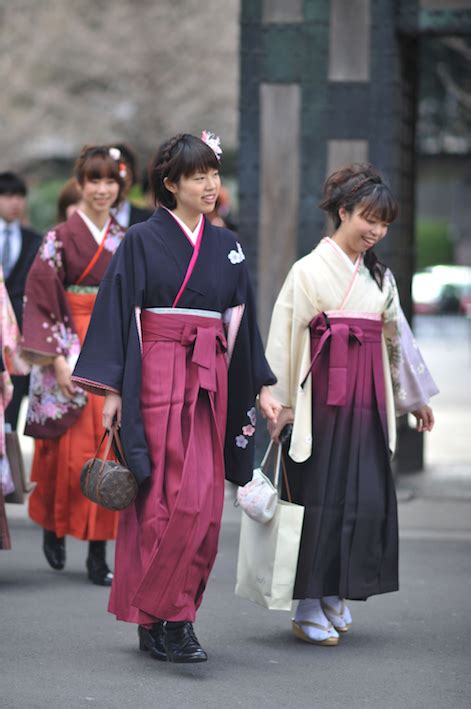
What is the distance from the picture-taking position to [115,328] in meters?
4.52

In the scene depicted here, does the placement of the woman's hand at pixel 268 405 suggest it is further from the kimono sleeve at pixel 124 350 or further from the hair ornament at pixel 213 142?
the hair ornament at pixel 213 142

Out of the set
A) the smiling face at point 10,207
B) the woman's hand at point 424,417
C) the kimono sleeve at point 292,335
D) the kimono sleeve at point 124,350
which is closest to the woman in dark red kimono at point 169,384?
the kimono sleeve at point 124,350

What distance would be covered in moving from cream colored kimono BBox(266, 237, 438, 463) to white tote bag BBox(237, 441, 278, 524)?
0.48ft

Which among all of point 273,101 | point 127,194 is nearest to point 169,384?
point 127,194

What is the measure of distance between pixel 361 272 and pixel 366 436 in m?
0.58

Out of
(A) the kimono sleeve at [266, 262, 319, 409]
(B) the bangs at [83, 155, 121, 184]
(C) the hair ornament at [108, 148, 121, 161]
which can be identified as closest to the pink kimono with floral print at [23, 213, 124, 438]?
(B) the bangs at [83, 155, 121, 184]

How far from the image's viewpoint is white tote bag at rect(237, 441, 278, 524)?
4891 millimetres

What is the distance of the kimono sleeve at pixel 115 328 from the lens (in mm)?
4523

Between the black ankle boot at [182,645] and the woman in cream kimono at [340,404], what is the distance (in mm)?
515

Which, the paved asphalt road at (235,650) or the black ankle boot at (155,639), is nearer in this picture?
the paved asphalt road at (235,650)

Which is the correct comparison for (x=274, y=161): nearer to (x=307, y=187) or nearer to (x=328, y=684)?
(x=307, y=187)

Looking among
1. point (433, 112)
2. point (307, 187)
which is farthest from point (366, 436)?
point (433, 112)

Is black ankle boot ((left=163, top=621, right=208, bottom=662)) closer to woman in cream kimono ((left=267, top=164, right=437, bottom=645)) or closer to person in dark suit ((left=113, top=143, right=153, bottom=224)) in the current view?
woman in cream kimono ((left=267, top=164, right=437, bottom=645))

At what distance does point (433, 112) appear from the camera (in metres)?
23.6
